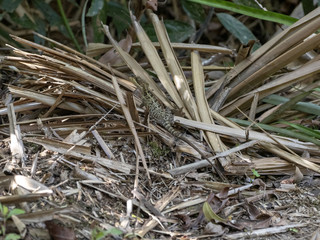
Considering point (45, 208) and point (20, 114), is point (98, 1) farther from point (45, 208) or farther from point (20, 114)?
point (45, 208)

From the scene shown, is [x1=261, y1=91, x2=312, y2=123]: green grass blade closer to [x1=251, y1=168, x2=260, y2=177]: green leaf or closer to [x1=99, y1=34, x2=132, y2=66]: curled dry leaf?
[x1=251, y1=168, x2=260, y2=177]: green leaf

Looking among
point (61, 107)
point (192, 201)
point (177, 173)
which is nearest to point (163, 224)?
point (192, 201)

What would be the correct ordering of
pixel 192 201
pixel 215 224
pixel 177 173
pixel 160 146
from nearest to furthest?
1. pixel 215 224
2. pixel 192 201
3. pixel 177 173
4. pixel 160 146

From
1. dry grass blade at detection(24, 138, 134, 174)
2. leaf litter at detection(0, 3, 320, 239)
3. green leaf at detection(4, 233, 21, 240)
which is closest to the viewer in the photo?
green leaf at detection(4, 233, 21, 240)

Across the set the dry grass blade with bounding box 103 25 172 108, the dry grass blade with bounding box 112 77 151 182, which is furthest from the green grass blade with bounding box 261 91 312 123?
the dry grass blade with bounding box 112 77 151 182

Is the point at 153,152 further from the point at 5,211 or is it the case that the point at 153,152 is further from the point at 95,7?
the point at 95,7

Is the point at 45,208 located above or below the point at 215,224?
above

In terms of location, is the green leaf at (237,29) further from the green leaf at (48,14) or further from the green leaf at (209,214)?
the green leaf at (209,214)

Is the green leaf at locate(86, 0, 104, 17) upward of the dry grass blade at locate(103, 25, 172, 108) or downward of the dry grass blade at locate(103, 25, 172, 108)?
upward

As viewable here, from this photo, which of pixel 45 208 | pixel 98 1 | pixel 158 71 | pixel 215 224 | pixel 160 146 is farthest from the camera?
pixel 98 1
